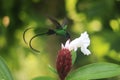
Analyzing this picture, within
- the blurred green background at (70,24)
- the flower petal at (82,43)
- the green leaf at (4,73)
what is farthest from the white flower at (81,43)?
the blurred green background at (70,24)

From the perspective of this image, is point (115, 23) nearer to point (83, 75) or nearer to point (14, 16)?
point (14, 16)

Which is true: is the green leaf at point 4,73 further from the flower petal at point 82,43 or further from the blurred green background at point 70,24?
the blurred green background at point 70,24

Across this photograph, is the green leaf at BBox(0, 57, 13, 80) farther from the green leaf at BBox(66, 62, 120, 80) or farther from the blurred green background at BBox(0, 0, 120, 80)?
the blurred green background at BBox(0, 0, 120, 80)

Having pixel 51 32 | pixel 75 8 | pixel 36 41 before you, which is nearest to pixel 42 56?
pixel 36 41

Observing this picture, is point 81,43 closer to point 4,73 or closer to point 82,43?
point 82,43

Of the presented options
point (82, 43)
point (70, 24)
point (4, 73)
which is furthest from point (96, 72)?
point (70, 24)

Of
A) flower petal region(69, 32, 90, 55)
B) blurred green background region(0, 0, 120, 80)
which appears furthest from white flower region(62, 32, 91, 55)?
blurred green background region(0, 0, 120, 80)

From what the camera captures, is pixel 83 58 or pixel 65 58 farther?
pixel 83 58
